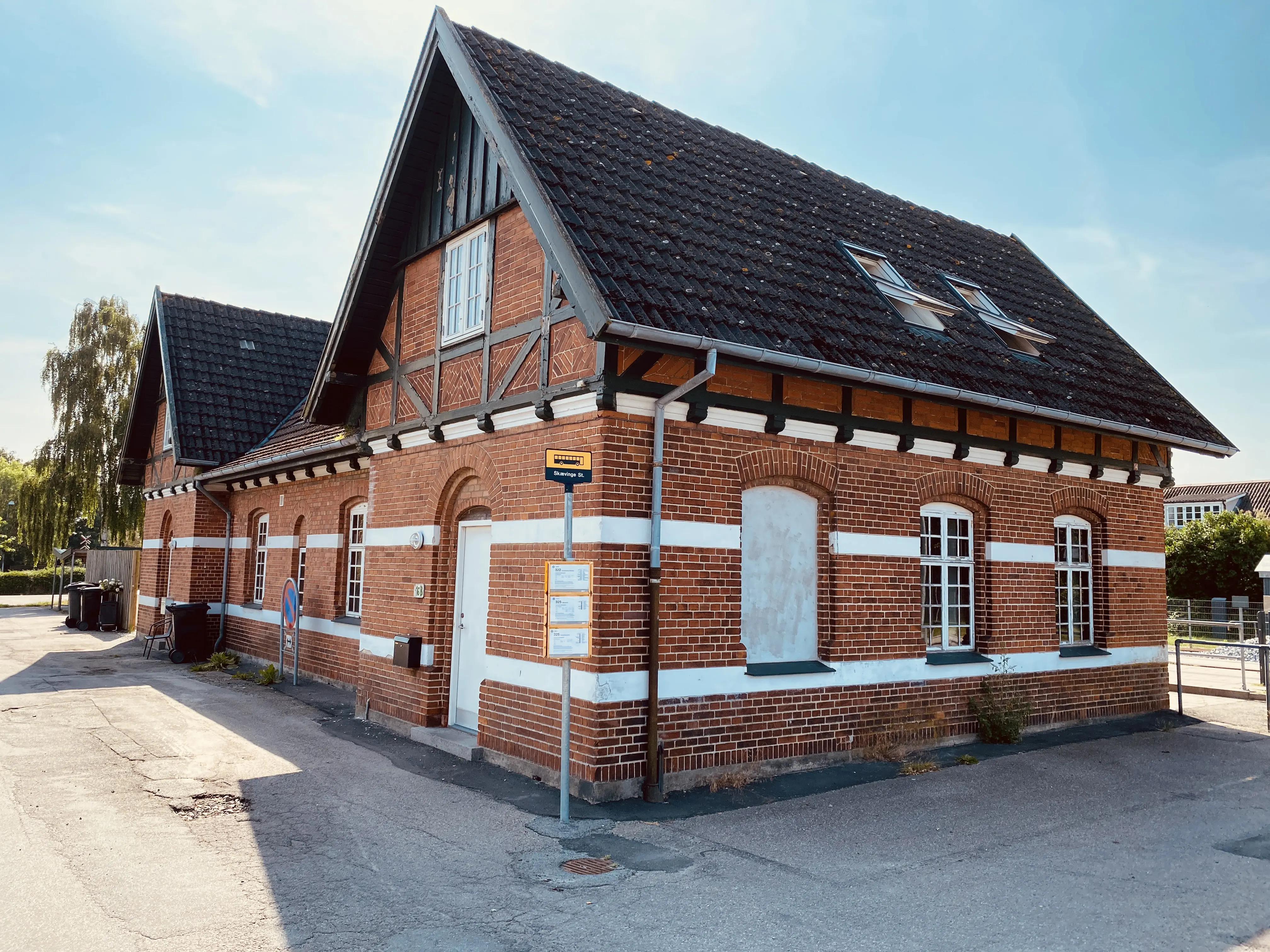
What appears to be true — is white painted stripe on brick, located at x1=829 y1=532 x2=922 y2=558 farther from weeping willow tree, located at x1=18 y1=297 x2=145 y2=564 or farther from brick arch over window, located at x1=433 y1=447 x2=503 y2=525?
weeping willow tree, located at x1=18 y1=297 x2=145 y2=564

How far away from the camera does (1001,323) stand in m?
12.0

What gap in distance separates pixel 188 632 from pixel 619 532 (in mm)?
13642

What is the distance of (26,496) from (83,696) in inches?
956

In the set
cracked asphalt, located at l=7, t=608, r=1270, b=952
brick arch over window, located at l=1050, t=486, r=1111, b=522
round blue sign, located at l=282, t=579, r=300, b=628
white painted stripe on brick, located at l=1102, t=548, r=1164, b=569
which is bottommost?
cracked asphalt, located at l=7, t=608, r=1270, b=952

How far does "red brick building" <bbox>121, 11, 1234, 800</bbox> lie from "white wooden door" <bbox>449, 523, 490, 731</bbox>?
0.13 ft

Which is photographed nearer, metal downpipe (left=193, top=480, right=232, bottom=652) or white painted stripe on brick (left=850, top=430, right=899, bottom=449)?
white painted stripe on brick (left=850, top=430, right=899, bottom=449)

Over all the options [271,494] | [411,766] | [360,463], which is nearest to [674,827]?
[411,766]

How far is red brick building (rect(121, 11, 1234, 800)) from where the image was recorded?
315 inches

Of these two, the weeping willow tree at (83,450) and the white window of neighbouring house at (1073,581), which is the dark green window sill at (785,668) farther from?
the weeping willow tree at (83,450)

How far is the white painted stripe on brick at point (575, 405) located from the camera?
7.91 meters

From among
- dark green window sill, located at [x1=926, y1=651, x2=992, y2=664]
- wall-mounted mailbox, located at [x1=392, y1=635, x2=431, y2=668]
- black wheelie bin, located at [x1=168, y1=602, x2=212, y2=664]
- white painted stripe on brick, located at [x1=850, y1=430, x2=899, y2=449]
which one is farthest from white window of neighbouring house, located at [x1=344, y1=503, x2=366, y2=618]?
dark green window sill, located at [x1=926, y1=651, x2=992, y2=664]

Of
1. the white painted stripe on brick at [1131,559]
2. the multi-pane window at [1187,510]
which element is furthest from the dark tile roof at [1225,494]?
the white painted stripe on brick at [1131,559]

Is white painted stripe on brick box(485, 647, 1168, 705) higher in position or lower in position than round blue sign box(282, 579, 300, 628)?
lower

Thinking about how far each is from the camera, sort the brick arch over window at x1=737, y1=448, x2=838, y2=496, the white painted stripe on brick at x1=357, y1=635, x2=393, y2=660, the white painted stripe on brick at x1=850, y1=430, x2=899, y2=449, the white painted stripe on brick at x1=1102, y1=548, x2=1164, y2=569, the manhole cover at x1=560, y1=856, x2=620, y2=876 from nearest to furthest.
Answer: the manhole cover at x1=560, y1=856, x2=620, y2=876, the brick arch over window at x1=737, y1=448, x2=838, y2=496, the white painted stripe on brick at x1=850, y1=430, x2=899, y2=449, the white painted stripe on brick at x1=357, y1=635, x2=393, y2=660, the white painted stripe on brick at x1=1102, y1=548, x2=1164, y2=569
